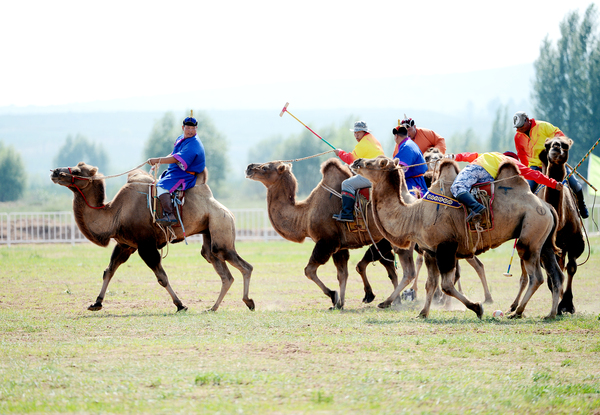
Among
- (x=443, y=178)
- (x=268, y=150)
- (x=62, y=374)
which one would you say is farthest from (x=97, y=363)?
(x=268, y=150)

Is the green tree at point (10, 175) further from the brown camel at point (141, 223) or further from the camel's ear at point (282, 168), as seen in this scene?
the camel's ear at point (282, 168)

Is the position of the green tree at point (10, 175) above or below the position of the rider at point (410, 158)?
below

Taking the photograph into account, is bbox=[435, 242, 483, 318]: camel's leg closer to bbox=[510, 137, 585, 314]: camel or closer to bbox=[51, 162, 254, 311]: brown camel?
bbox=[510, 137, 585, 314]: camel

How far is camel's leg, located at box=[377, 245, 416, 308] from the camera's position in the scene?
10.8 meters

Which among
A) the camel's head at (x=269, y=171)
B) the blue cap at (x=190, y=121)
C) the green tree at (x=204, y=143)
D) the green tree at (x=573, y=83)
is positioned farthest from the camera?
the green tree at (x=204, y=143)

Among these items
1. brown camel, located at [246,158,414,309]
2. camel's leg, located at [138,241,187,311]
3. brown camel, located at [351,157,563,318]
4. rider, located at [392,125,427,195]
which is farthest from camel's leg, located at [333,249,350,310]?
camel's leg, located at [138,241,187,311]

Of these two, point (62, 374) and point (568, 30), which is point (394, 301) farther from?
point (568, 30)

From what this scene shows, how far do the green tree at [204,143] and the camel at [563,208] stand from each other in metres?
73.0

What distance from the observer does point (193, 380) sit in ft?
18.9

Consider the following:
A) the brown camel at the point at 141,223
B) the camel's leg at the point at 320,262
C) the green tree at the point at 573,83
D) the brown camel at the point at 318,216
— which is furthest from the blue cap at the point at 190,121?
the green tree at the point at 573,83

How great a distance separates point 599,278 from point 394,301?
22.0ft

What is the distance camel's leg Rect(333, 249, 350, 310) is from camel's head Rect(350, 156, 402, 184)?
2144 mm

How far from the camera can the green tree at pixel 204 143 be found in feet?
274

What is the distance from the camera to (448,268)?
30.6 ft
